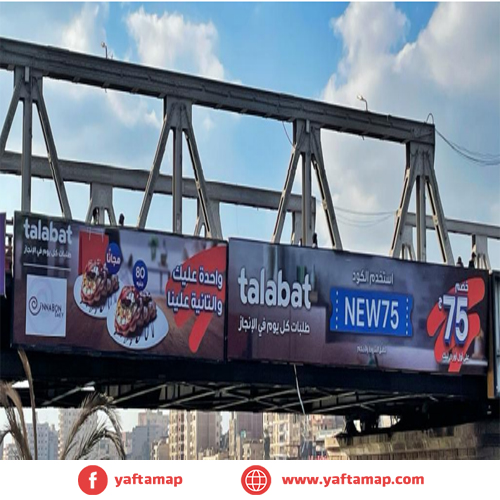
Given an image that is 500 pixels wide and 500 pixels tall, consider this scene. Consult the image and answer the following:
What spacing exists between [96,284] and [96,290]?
0.61ft

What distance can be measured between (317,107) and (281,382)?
12073 millimetres

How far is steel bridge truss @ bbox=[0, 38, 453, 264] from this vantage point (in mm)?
39312

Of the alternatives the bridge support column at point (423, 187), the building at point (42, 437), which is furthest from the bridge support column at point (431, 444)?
the building at point (42, 437)

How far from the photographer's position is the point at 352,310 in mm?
42062

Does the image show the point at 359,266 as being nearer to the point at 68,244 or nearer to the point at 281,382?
the point at 281,382

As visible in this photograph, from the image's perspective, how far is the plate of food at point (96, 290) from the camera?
36.0 metres

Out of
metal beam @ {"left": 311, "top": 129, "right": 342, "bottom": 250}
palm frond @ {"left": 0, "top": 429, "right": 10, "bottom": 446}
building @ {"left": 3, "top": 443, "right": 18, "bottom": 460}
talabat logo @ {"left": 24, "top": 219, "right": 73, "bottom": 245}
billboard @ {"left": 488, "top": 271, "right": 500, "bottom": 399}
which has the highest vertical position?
metal beam @ {"left": 311, "top": 129, "right": 342, "bottom": 250}
